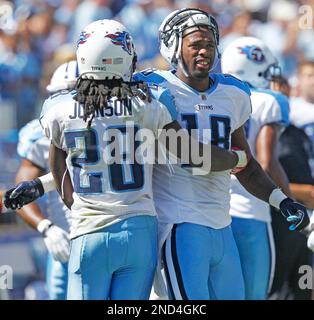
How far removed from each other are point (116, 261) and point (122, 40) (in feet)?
2.76

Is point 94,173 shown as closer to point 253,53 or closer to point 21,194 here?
point 21,194

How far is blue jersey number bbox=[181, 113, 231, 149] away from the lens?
415 centimetres

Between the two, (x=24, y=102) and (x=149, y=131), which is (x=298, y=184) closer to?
(x=149, y=131)

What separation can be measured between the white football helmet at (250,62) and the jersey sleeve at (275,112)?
1.07ft

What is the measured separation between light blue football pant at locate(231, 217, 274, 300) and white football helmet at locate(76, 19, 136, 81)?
1.35 metres

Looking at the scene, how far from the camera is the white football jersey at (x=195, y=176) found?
4.12m

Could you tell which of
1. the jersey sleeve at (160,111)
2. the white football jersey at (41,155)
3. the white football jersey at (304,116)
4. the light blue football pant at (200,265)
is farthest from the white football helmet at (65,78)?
the white football jersey at (304,116)

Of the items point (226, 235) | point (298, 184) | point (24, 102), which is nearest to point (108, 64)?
point (226, 235)

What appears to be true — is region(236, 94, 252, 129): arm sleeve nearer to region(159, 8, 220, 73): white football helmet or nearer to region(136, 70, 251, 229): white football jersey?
region(136, 70, 251, 229): white football jersey

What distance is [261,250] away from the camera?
5.14m

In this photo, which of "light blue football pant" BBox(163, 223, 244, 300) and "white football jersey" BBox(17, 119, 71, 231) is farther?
"white football jersey" BBox(17, 119, 71, 231)

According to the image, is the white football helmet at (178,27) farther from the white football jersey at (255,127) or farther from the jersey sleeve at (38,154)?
the jersey sleeve at (38,154)

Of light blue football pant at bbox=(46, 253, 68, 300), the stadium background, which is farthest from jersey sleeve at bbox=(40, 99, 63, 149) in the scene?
the stadium background
